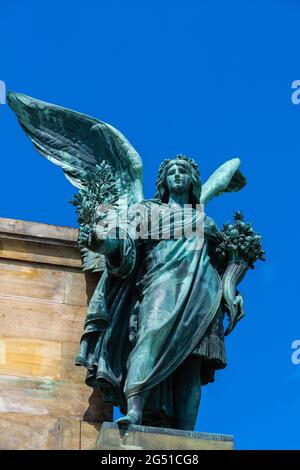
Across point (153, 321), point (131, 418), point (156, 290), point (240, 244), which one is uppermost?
Result: point (240, 244)

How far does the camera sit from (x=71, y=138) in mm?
18188

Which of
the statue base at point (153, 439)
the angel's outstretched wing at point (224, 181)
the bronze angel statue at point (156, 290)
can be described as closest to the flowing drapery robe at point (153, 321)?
the bronze angel statue at point (156, 290)

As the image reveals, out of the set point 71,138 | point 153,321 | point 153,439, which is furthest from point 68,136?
point 153,439

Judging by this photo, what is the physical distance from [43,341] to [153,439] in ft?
8.03

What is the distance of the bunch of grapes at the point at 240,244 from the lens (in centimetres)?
1670

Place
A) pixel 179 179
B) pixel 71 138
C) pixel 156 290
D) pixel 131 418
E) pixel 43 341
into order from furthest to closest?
pixel 71 138 → pixel 179 179 → pixel 43 341 → pixel 156 290 → pixel 131 418

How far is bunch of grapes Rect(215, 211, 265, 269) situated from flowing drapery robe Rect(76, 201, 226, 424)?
0.80ft

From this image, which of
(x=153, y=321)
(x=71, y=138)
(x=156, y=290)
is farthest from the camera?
(x=71, y=138)

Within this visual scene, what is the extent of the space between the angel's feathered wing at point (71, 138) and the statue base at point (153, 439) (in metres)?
4.01

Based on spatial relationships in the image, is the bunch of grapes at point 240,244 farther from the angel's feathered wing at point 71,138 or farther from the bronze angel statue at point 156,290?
the angel's feathered wing at point 71,138

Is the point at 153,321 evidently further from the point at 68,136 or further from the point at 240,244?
the point at 68,136

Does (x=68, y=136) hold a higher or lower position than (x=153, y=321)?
higher
